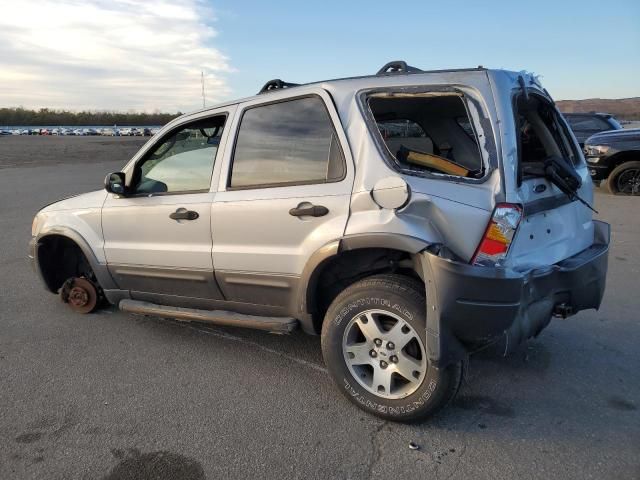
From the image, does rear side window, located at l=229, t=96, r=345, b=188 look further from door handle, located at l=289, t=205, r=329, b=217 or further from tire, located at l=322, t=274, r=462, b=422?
tire, located at l=322, t=274, r=462, b=422

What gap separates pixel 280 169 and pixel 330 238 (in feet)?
2.20

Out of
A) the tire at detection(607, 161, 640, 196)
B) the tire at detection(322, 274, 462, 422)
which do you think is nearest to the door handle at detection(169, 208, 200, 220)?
the tire at detection(322, 274, 462, 422)

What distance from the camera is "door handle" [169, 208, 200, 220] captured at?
3.85 metres

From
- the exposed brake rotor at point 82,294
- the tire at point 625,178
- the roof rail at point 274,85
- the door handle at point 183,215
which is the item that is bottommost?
the exposed brake rotor at point 82,294

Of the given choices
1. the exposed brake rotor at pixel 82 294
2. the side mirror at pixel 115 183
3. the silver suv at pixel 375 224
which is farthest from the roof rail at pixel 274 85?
the exposed brake rotor at pixel 82 294

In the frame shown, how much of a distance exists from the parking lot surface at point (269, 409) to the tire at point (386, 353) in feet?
0.50

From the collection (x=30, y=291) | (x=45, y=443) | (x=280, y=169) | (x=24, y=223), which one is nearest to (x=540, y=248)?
(x=280, y=169)

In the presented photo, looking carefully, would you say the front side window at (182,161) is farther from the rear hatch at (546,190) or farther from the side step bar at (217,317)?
the rear hatch at (546,190)

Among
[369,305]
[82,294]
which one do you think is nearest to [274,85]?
[369,305]

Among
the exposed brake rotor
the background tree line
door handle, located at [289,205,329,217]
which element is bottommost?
the exposed brake rotor

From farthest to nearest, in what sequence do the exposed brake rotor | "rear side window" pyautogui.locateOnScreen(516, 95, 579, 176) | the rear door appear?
Result: the exposed brake rotor
"rear side window" pyautogui.locateOnScreen(516, 95, 579, 176)
the rear door

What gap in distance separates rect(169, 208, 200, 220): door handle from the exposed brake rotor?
1539 mm

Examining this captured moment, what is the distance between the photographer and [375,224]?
3045 millimetres

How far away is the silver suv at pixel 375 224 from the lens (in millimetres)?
2854
